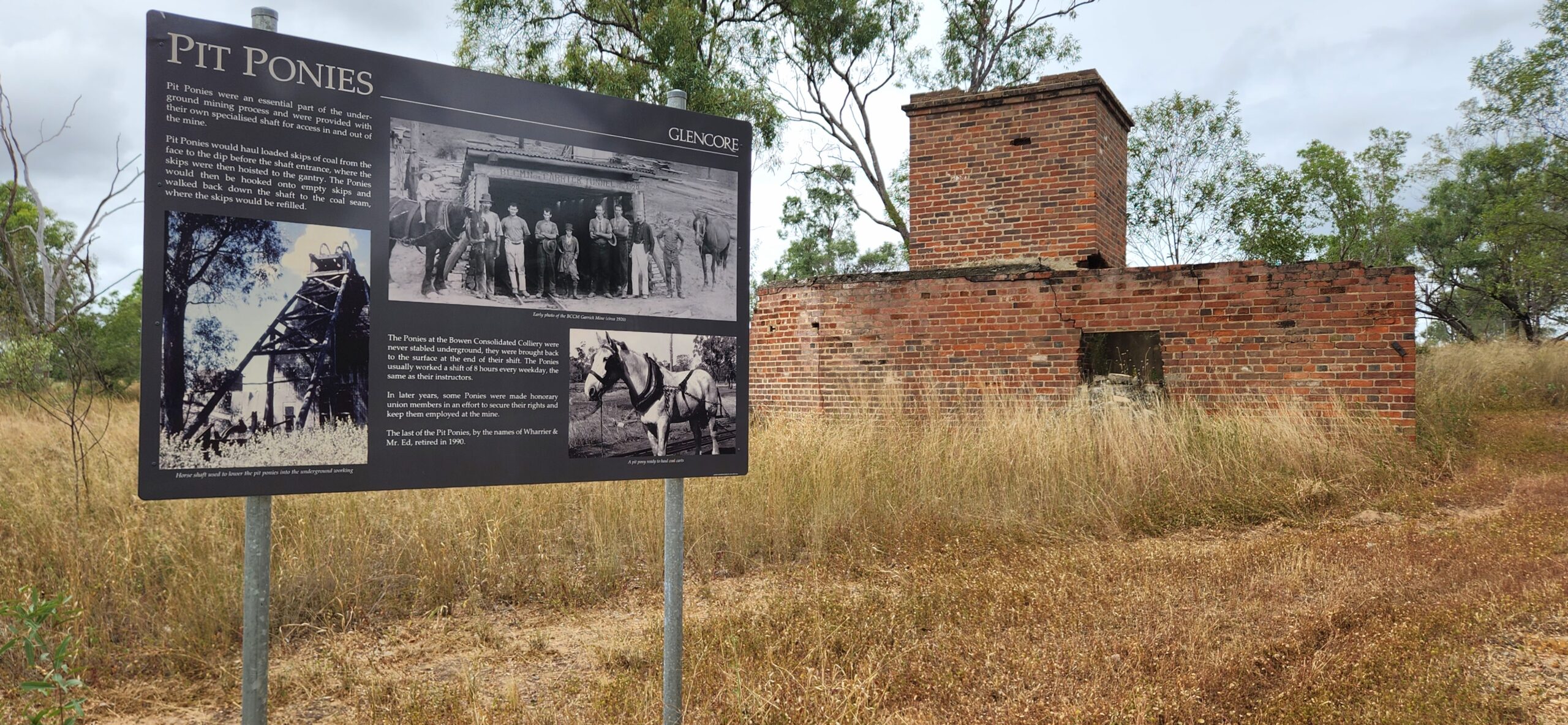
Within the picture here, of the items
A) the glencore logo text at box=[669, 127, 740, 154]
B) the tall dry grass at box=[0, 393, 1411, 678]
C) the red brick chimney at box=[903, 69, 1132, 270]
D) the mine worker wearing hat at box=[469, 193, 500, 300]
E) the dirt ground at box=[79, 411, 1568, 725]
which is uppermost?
the red brick chimney at box=[903, 69, 1132, 270]

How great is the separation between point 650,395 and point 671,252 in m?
0.52

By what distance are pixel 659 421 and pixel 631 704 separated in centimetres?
111

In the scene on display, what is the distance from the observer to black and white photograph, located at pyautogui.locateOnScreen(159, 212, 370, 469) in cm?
245

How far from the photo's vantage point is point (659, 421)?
307cm

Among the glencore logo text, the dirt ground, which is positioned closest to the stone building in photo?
the dirt ground

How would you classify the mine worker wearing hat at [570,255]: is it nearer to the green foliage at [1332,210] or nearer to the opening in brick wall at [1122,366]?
the opening in brick wall at [1122,366]

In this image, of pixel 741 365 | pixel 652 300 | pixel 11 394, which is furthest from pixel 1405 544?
pixel 11 394

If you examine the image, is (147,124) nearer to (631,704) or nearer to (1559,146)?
(631,704)

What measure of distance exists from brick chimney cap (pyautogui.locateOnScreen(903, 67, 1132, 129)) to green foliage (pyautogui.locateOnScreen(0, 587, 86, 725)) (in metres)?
10.6

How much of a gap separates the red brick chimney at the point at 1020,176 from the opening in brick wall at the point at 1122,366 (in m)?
1.59

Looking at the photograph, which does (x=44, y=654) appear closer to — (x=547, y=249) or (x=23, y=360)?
(x=547, y=249)

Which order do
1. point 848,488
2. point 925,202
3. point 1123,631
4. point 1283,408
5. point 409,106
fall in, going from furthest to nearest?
point 925,202, point 1283,408, point 848,488, point 1123,631, point 409,106

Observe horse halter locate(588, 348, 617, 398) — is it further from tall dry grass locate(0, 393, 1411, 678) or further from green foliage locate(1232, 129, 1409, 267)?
green foliage locate(1232, 129, 1409, 267)

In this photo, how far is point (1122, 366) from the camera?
959cm
